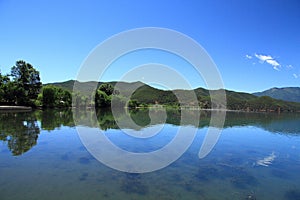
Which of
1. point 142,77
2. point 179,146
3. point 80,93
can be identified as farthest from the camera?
point 80,93

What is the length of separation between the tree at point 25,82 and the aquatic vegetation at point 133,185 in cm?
6045

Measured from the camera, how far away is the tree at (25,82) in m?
57.8

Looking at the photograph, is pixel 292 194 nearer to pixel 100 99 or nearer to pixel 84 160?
pixel 84 160

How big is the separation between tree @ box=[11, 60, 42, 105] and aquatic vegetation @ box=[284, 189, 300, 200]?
65.7m

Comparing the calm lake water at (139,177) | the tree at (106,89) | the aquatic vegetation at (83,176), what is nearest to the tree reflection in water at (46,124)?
the calm lake water at (139,177)

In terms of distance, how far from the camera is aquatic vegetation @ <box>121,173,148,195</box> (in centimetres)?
789

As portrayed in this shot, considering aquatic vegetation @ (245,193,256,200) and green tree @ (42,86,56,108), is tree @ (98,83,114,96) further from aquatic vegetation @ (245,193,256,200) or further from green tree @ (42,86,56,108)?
aquatic vegetation @ (245,193,256,200)

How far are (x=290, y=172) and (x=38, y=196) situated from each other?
13.5 meters

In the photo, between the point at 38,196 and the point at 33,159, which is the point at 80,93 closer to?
the point at 33,159

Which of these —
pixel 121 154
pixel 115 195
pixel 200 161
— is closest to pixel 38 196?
pixel 115 195

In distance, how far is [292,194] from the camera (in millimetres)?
8555

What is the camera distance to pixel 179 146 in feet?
57.5

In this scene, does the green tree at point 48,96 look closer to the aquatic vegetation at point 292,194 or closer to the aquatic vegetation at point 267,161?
the aquatic vegetation at point 267,161

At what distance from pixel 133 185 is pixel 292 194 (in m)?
7.01
